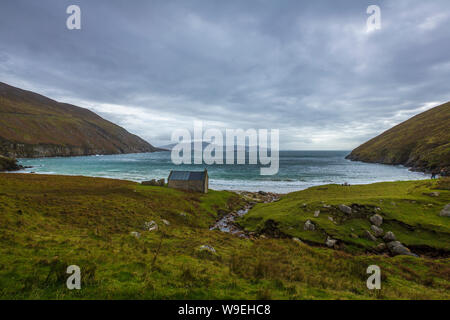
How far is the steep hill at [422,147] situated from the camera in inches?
3907

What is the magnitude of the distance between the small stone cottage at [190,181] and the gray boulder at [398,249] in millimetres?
36825

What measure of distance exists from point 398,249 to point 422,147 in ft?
484

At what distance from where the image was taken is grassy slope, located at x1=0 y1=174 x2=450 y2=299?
321 inches

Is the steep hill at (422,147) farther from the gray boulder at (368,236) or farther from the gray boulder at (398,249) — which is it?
the gray boulder at (398,249)

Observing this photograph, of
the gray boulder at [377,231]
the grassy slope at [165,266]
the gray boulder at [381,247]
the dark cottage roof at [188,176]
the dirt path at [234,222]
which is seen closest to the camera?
the grassy slope at [165,266]

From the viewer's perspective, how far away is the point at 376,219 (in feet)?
77.7

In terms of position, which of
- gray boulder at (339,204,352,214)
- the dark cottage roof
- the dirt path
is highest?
the dark cottage roof

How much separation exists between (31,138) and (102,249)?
23706 centimetres

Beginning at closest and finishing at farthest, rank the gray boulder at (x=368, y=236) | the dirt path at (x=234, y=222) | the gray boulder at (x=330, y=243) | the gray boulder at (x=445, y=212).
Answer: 1. the gray boulder at (x=330, y=243)
2. the gray boulder at (x=368, y=236)
3. the gray boulder at (x=445, y=212)
4. the dirt path at (x=234, y=222)

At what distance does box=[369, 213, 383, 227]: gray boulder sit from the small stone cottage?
34490 mm

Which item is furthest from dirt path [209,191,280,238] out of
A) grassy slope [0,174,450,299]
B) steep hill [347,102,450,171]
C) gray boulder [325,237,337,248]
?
steep hill [347,102,450,171]

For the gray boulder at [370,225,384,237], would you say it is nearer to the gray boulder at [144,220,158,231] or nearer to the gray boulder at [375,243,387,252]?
the gray boulder at [375,243,387,252]

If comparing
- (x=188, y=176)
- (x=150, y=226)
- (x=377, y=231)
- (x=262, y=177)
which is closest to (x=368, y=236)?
(x=377, y=231)

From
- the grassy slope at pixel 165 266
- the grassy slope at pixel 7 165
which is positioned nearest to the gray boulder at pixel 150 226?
the grassy slope at pixel 165 266
